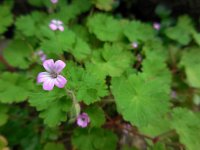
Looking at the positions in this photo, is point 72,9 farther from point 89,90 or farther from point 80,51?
point 89,90

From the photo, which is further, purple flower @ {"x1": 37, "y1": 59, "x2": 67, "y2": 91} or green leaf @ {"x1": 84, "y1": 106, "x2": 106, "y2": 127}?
green leaf @ {"x1": 84, "y1": 106, "x2": 106, "y2": 127}

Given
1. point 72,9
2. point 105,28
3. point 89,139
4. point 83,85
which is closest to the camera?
point 83,85

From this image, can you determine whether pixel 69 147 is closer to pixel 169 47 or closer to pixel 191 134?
pixel 191 134

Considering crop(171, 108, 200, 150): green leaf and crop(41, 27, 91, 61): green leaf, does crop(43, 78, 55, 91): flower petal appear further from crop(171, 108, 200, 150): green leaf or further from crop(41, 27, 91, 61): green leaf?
crop(171, 108, 200, 150): green leaf

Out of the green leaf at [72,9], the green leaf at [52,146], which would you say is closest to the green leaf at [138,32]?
the green leaf at [72,9]

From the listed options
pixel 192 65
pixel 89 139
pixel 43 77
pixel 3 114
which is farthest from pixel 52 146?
pixel 192 65

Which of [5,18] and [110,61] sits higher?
[5,18]

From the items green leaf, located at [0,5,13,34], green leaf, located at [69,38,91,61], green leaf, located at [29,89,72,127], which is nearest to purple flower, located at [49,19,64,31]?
green leaf, located at [69,38,91,61]
